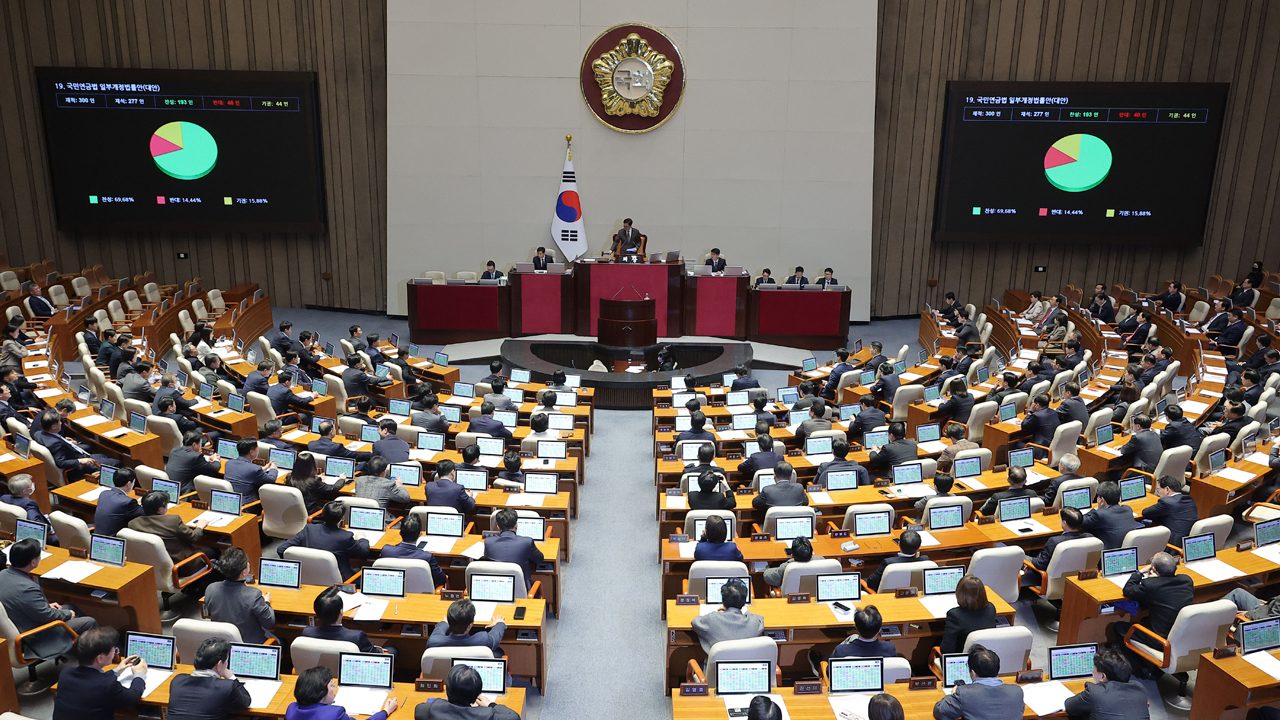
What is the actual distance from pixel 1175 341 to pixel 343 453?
541 inches

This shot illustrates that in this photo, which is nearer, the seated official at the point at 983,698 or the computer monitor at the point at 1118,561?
the seated official at the point at 983,698

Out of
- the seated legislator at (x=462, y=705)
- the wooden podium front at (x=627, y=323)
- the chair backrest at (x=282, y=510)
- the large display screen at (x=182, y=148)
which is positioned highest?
the large display screen at (x=182, y=148)

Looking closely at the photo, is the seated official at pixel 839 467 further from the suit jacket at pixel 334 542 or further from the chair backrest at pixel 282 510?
the chair backrest at pixel 282 510

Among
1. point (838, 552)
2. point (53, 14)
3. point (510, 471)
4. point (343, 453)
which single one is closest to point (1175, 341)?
point (838, 552)

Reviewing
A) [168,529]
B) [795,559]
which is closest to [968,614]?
[795,559]

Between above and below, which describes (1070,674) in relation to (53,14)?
below

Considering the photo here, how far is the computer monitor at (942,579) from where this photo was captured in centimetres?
646

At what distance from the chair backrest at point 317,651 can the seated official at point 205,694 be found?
18.2 inches

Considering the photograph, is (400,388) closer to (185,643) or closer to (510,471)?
(510,471)

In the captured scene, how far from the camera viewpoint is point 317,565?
257 inches

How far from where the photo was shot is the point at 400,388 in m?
12.8

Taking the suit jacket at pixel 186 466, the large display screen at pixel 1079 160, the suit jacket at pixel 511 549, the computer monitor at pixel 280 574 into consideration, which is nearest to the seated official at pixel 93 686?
the computer monitor at pixel 280 574

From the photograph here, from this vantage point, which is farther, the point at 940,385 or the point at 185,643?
the point at 940,385

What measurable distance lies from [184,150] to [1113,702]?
19.8 metres
